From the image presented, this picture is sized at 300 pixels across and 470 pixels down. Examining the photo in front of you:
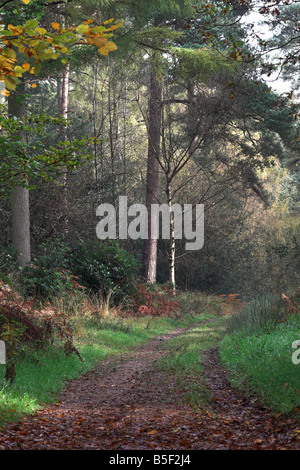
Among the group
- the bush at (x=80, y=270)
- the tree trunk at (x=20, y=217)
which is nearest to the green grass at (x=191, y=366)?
the bush at (x=80, y=270)

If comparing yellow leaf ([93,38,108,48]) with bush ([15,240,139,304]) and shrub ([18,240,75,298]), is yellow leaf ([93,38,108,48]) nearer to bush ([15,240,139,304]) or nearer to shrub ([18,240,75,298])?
shrub ([18,240,75,298])

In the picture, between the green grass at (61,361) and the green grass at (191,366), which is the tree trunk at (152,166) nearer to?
the green grass at (61,361)

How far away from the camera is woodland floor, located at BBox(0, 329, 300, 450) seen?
4.35m

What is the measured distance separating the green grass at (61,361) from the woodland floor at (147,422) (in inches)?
7.2

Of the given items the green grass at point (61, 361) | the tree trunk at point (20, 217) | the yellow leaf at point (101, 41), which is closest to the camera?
the yellow leaf at point (101, 41)

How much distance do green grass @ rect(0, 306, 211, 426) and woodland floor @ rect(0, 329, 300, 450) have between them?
183 millimetres

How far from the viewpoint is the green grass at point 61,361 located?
5434 mm

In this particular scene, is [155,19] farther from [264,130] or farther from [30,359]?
[30,359]

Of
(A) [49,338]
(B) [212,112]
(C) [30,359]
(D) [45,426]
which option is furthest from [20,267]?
(B) [212,112]

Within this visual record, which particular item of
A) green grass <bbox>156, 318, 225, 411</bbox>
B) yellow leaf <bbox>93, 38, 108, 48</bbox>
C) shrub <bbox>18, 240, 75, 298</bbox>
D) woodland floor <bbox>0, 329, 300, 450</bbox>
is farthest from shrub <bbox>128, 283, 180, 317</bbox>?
yellow leaf <bbox>93, 38, 108, 48</bbox>
